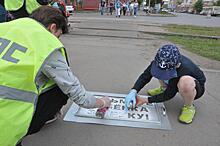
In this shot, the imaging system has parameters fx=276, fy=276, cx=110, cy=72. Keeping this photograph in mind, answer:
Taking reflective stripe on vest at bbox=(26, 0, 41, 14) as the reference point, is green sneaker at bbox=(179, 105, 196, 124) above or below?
below

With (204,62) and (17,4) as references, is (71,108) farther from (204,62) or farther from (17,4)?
(204,62)

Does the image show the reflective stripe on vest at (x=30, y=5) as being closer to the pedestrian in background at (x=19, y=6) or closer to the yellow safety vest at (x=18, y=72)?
the pedestrian in background at (x=19, y=6)

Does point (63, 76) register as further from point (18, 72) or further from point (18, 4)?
point (18, 4)

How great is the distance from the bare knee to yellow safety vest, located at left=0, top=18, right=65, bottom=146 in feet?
5.25

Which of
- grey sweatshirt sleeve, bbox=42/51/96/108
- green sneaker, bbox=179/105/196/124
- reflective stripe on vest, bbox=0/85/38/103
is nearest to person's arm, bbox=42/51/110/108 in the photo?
grey sweatshirt sleeve, bbox=42/51/96/108

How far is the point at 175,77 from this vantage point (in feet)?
9.29

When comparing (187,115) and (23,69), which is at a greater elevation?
(23,69)

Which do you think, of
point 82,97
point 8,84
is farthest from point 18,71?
point 82,97

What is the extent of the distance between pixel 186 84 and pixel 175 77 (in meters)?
0.13

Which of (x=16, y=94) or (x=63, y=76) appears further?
(x=63, y=76)

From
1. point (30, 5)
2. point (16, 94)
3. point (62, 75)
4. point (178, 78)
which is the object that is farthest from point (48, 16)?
point (178, 78)

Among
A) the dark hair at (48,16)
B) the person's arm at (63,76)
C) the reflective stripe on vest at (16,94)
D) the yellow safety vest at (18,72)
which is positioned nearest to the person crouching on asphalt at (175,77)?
the person's arm at (63,76)

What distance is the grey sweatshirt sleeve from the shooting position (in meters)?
1.72

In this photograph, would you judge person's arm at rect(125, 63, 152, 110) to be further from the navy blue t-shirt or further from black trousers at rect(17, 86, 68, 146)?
black trousers at rect(17, 86, 68, 146)
